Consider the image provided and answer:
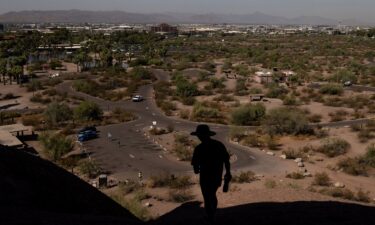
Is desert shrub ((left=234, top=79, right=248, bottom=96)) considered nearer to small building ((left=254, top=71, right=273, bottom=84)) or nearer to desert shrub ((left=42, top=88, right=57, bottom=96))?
small building ((left=254, top=71, right=273, bottom=84))

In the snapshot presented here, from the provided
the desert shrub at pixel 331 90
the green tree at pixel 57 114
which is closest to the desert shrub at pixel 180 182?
the green tree at pixel 57 114

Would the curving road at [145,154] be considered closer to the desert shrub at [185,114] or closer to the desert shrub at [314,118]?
the desert shrub at [185,114]

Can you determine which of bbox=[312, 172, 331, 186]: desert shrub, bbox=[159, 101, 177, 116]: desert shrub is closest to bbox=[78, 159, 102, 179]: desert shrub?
bbox=[312, 172, 331, 186]: desert shrub

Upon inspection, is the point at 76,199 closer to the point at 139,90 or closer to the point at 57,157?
the point at 57,157

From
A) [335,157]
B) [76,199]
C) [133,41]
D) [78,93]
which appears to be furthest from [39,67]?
[76,199]

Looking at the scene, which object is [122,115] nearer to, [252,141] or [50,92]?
[252,141]

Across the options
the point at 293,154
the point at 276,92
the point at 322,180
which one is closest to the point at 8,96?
the point at 276,92

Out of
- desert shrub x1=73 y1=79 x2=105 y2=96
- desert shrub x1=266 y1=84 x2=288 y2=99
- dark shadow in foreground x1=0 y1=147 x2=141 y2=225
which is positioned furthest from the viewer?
desert shrub x1=73 y1=79 x2=105 y2=96
